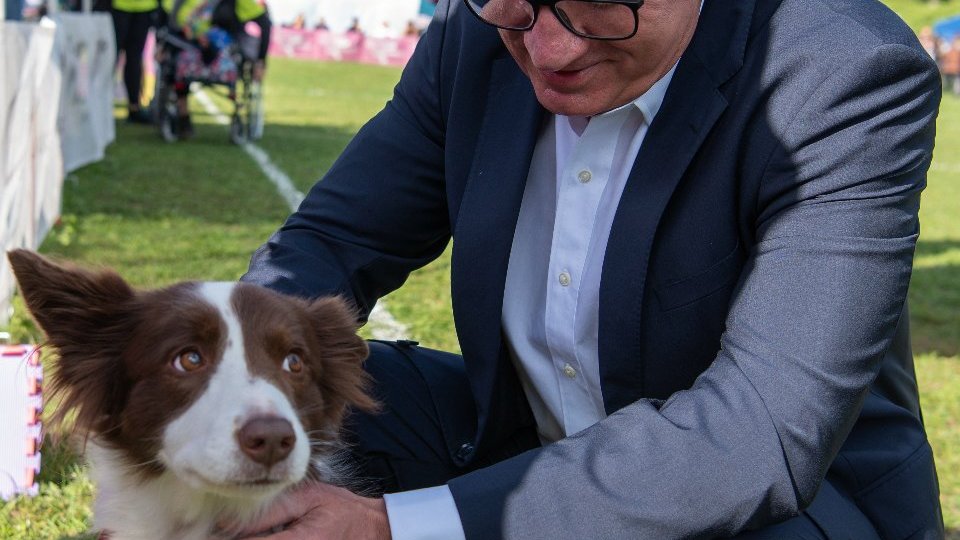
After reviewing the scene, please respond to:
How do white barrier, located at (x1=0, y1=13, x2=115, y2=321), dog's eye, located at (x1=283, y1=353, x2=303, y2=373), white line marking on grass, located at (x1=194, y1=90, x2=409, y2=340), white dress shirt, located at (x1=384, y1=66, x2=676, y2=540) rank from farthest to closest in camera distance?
white line marking on grass, located at (x1=194, y1=90, x2=409, y2=340) → white barrier, located at (x1=0, y1=13, x2=115, y2=321) → white dress shirt, located at (x1=384, y1=66, x2=676, y2=540) → dog's eye, located at (x1=283, y1=353, x2=303, y2=373)

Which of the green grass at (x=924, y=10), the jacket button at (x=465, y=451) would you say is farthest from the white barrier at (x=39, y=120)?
the green grass at (x=924, y=10)

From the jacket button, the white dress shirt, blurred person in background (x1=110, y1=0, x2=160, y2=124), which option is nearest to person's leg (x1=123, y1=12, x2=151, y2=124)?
blurred person in background (x1=110, y1=0, x2=160, y2=124)

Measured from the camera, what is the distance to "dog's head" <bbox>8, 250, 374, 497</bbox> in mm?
2445

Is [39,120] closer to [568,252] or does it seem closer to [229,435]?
→ [568,252]

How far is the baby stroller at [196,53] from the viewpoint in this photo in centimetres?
1531

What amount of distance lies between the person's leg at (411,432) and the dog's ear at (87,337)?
0.84 meters

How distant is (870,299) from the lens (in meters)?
2.55

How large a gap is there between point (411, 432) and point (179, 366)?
1.03 meters

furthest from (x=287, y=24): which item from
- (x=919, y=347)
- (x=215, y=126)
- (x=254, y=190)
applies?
(x=919, y=347)

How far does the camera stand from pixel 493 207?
10.2 ft

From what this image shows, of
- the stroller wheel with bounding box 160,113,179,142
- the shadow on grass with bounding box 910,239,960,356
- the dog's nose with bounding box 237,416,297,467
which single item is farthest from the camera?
the stroller wheel with bounding box 160,113,179,142

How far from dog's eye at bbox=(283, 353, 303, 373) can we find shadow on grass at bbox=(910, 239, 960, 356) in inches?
229

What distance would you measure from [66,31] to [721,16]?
886cm

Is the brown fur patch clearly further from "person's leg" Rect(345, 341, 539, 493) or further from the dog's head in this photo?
"person's leg" Rect(345, 341, 539, 493)
